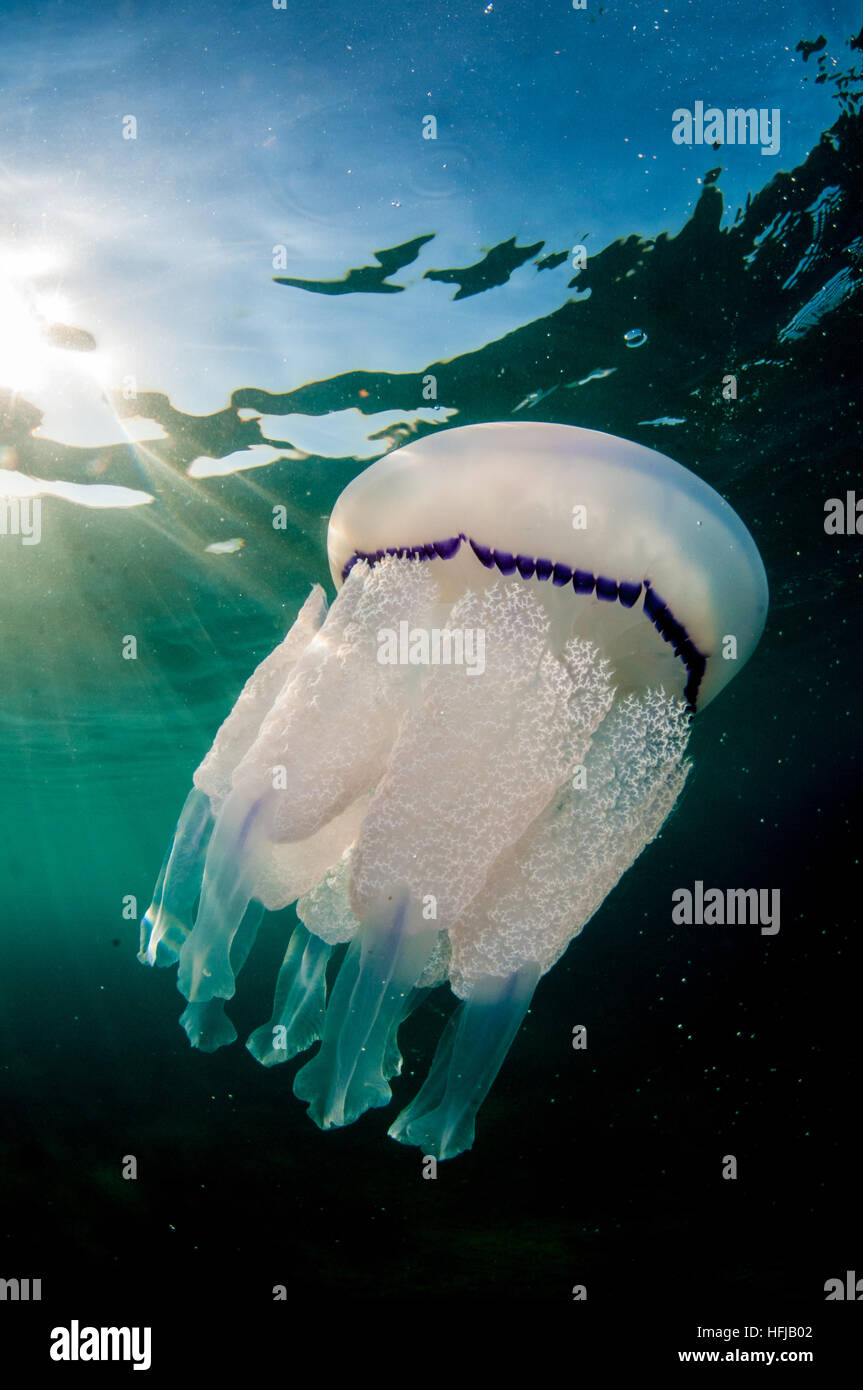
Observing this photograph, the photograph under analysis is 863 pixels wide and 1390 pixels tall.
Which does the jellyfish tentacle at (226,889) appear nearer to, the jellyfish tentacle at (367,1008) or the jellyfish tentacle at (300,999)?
the jellyfish tentacle at (367,1008)

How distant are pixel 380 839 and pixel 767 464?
7.84m

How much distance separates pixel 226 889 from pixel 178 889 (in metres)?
0.57

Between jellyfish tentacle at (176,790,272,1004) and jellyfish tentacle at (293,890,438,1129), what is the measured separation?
Answer: 0.30 m

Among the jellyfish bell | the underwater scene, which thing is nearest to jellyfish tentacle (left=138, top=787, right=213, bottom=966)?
the underwater scene

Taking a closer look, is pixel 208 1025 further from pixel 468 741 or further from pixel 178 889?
pixel 468 741

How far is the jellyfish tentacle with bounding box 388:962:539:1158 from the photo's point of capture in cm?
190

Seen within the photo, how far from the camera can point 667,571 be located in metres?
1.93

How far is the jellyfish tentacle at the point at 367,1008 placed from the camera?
175 centimetres

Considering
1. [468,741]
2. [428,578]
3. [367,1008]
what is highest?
[428,578]

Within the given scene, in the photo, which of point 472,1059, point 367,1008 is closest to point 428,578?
point 367,1008

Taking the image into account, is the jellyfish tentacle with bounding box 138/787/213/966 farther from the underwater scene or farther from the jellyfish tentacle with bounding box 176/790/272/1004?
the jellyfish tentacle with bounding box 176/790/272/1004

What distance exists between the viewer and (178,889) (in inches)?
87.4

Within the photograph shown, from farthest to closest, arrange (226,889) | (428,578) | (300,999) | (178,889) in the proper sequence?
1. (300,999)
2. (178,889)
3. (428,578)
4. (226,889)
